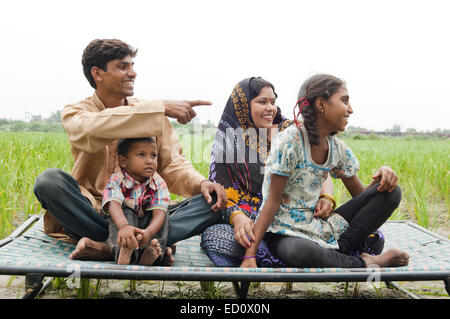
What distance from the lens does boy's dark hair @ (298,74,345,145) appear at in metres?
2.05

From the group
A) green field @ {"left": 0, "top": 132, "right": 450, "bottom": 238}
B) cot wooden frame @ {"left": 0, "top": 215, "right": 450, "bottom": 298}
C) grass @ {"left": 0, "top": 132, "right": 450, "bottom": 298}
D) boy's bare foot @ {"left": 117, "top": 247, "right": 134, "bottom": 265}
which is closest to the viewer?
cot wooden frame @ {"left": 0, "top": 215, "right": 450, "bottom": 298}

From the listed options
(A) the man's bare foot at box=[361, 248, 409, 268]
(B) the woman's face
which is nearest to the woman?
(B) the woman's face

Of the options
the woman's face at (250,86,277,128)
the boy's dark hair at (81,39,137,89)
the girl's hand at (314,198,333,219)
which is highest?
the boy's dark hair at (81,39,137,89)

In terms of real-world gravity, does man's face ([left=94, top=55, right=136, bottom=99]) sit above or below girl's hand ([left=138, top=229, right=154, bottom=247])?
above

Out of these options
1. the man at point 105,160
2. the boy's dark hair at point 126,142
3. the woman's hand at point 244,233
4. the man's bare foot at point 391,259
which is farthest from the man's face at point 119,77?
the man's bare foot at point 391,259

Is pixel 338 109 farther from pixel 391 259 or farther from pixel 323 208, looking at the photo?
pixel 391 259

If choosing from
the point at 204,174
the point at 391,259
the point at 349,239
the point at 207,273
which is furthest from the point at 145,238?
the point at 204,174

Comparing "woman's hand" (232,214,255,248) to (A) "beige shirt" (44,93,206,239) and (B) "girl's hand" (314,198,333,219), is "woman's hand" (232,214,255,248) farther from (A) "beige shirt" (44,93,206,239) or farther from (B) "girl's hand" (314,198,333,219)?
(A) "beige shirt" (44,93,206,239)

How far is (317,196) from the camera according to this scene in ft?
7.33

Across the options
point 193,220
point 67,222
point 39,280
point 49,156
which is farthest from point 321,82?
point 49,156

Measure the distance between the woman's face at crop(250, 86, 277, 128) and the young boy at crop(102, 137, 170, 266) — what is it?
→ 2.52 ft

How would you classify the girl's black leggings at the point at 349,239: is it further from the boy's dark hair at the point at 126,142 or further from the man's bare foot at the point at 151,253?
the boy's dark hair at the point at 126,142
